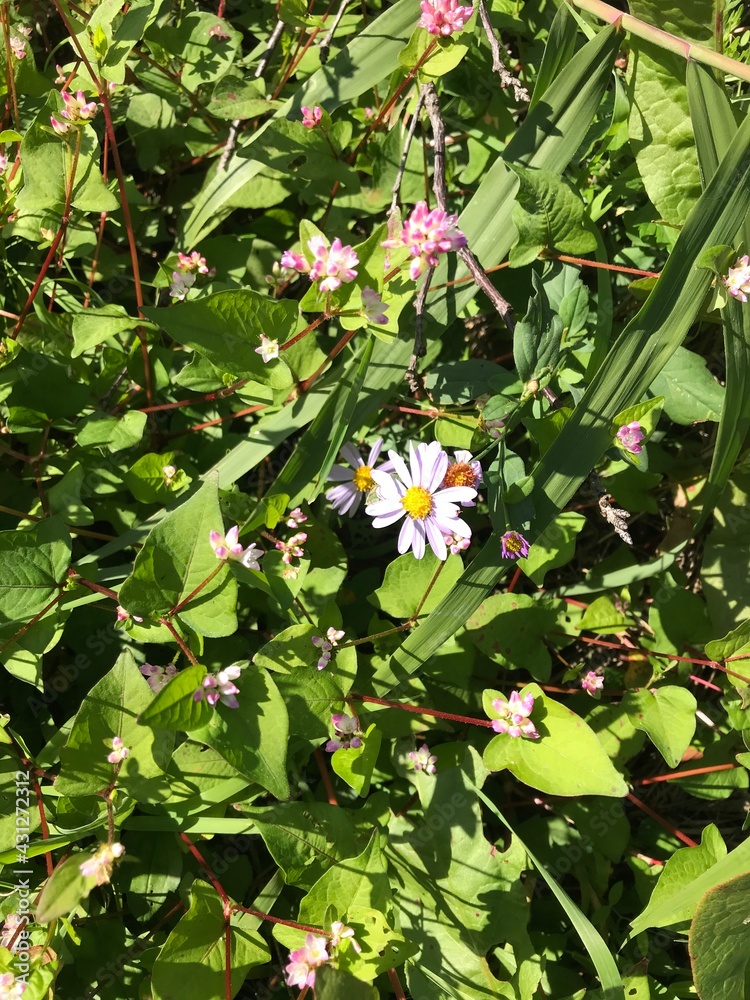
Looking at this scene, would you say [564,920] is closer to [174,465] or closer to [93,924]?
[93,924]

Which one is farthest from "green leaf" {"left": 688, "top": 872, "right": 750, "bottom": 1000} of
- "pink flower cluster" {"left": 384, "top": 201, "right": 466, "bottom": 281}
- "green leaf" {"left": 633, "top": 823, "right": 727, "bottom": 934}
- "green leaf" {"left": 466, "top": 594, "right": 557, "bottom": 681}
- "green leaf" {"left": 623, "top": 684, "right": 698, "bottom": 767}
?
"pink flower cluster" {"left": 384, "top": 201, "right": 466, "bottom": 281}

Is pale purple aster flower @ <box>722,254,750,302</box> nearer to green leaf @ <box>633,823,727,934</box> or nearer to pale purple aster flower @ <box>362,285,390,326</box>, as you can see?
pale purple aster flower @ <box>362,285,390,326</box>

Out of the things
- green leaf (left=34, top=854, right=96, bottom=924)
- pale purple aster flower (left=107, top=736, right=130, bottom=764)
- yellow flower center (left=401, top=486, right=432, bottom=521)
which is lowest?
pale purple aster flower (left=107, top=736, right=130, bottom=764)

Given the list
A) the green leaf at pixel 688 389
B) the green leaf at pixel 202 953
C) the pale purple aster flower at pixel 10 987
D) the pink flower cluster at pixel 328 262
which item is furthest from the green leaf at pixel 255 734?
the green leaf at pixel 688 389

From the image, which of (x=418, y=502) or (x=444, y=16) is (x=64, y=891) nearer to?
(x=418, y=502)

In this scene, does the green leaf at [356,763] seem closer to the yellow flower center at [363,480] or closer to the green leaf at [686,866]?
the yellow flower center at [363,480]

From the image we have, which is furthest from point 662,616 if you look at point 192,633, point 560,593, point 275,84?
point 275,84
